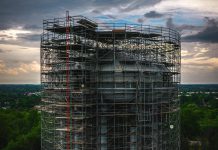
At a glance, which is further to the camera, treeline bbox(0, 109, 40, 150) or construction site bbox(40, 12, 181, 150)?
treeline bbox(0, 109, 40, 150)

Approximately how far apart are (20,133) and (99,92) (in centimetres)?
2498

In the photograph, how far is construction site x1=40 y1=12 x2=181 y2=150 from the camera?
28188 mm

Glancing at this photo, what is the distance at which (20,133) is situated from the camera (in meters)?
49.6

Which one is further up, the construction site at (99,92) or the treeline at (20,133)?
the construction site at (99,92)

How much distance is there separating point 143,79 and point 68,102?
7265mm

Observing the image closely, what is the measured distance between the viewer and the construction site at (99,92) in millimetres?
28188

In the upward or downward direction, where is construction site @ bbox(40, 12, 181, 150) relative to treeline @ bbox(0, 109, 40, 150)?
upward

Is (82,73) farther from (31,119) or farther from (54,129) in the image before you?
(31,119)

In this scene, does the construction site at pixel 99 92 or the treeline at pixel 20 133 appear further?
the treeline at pixel 20 133

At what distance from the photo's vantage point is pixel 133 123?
2948 centimetres

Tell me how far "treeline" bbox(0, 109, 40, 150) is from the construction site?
9315 millimetres

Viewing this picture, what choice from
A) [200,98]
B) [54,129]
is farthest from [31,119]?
[200,98]

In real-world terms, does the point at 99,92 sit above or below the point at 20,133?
above

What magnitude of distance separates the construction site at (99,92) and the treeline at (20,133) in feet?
30.6
